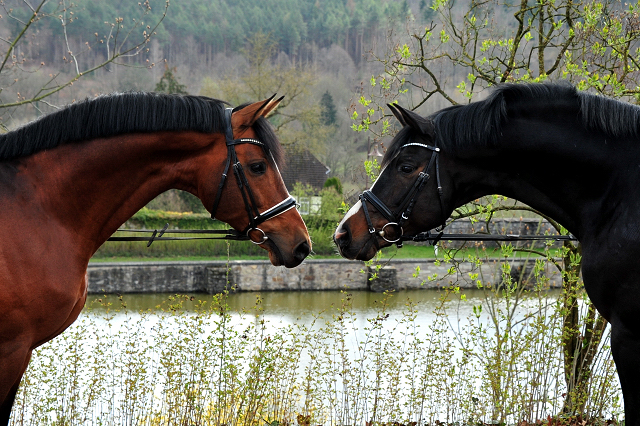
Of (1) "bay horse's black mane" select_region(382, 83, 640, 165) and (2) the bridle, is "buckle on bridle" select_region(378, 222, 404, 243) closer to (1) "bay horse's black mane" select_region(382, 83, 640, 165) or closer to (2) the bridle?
(2) the bridle

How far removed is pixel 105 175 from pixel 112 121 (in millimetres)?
269

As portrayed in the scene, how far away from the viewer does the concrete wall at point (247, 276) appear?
21078 millimetres

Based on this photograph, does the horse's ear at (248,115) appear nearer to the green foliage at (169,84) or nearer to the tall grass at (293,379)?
the tall grass at (293,379)

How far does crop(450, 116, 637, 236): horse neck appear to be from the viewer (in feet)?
8.54

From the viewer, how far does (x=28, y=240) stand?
98.7 inches

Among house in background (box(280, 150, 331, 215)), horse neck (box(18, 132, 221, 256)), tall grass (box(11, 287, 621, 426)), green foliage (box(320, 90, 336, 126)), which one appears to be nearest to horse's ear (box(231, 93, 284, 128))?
horse neck (box(18, 132, 221, 256))

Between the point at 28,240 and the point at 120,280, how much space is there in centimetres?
1976

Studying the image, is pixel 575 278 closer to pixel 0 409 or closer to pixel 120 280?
pixel 0 409

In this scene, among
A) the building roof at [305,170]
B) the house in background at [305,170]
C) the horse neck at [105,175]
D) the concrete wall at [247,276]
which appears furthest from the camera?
the building roof at [305,170]

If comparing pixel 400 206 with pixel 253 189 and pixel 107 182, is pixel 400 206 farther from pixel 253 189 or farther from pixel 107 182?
pixel 107 182

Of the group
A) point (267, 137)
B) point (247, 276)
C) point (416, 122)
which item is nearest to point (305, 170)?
point (247, 276)

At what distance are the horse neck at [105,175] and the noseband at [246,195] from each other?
0.06 metres

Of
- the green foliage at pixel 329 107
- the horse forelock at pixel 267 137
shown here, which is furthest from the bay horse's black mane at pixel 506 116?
the green foliage at pixel 329 107

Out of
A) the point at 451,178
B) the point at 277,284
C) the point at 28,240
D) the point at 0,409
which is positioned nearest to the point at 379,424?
the point at 451,178
